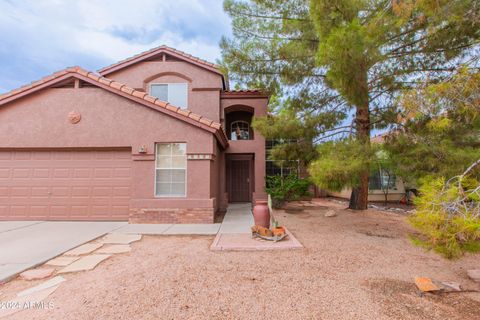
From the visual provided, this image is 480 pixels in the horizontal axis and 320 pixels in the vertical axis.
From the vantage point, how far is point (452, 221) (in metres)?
2.66

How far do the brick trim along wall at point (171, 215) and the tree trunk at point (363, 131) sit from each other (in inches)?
195

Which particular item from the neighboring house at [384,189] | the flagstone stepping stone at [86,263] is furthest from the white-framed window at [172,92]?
the neighboring house at [384,189]

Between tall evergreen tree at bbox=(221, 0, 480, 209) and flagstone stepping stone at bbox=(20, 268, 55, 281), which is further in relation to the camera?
tall evergreen tree at bbox=(221, 0, 480, 209)

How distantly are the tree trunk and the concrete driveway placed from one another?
24.6ft

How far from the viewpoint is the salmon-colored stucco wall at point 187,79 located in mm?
11461

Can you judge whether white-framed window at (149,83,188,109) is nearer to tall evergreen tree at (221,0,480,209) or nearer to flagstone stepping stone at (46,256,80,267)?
tall evergreen tree at (221,0,480,209)

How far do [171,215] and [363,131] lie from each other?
760cm

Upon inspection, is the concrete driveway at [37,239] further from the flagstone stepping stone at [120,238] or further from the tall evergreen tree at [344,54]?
the tall evergreen tree at [344,54]

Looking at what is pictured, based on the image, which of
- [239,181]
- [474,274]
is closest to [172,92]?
[239,181]

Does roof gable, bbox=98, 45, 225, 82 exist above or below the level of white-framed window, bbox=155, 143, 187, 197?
above

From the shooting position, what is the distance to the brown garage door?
8.07 metres

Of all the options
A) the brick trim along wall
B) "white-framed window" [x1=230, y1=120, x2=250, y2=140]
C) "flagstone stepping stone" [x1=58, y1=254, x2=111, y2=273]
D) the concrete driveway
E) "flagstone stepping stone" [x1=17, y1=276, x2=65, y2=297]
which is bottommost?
"flagstone stepping stone" [x1=17, y1=276, x2=65, y2=297]

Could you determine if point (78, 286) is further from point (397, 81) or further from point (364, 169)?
point (397, 81)

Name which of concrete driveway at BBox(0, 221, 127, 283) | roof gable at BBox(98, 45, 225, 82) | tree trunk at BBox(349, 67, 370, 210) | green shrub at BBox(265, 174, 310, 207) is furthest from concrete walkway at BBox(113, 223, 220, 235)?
roof gable at BBox(98, 45, 225, 82)
